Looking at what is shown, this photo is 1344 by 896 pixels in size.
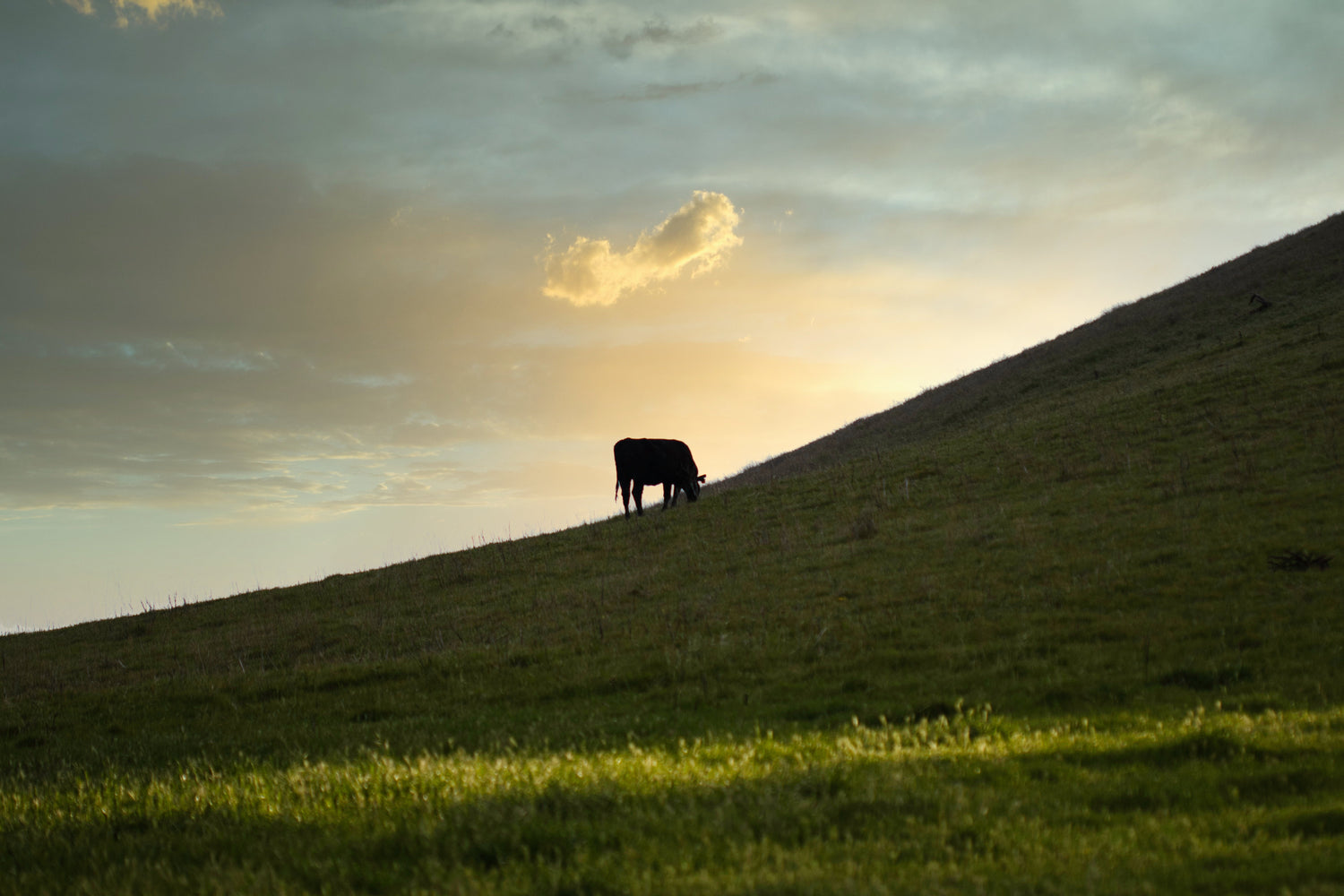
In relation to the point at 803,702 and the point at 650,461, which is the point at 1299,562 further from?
the point at 650,461

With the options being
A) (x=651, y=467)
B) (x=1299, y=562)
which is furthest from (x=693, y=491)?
(x=1299, y=562)

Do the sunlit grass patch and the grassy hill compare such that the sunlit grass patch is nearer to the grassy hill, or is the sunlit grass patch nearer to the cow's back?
the grassy hill

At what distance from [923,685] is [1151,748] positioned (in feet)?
12.5

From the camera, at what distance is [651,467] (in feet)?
126

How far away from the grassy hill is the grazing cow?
705cm

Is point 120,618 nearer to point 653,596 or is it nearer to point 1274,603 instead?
point 653,596

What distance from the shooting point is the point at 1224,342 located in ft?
126

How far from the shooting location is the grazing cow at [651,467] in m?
38.2

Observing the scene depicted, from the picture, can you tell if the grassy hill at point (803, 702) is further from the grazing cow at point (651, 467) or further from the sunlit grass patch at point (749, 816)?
the grazing cow at point (651, 467)

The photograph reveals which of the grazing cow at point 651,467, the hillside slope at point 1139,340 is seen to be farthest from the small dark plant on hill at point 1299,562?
the grazing cow at point 651,467

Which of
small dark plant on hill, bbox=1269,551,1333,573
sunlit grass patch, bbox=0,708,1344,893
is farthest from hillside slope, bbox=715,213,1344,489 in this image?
sunlit grass patch, bbox=0,708,1344,893

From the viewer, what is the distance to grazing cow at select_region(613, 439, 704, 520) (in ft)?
125

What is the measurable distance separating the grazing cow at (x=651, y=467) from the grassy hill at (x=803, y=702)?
23.1ft

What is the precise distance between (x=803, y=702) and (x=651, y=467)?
2826 centimetres
